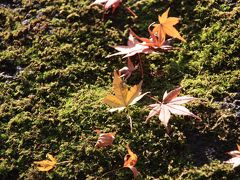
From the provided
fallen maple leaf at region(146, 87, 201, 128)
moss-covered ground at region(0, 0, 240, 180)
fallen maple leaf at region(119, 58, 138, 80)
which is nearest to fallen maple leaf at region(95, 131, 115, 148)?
moss-covered ground at region(0, 0, 240, 180)

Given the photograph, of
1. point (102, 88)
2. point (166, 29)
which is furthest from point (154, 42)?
point (102, 88)

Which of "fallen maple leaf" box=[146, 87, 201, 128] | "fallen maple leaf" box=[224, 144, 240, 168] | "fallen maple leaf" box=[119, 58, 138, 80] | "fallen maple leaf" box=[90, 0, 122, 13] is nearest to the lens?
"fallen maple leaf" box=[224, 144, 240, 168]

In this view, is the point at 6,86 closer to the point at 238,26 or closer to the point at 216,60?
the point at 216,60

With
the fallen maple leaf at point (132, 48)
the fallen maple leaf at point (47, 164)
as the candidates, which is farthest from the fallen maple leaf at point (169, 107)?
the fallen maple leaf at point (47, 164)

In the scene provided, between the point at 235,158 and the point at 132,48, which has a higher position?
the point at 132,48

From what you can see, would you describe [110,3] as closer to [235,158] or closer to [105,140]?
[105,140]

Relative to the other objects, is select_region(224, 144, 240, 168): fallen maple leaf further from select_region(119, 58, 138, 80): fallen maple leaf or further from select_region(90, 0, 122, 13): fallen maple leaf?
select_region(90, 0, 122, 13): fallen maple leaf
